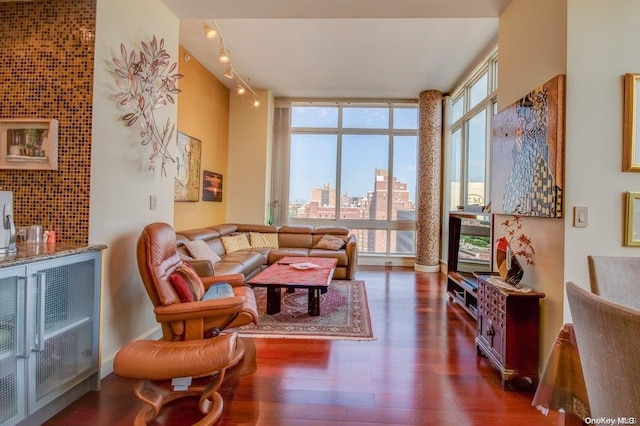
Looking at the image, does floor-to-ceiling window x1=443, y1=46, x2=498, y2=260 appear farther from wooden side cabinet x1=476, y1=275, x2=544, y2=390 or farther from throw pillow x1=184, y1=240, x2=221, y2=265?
throw pillow x1=184, y1=240, x2=221, y2=265

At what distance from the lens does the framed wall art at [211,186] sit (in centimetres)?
536

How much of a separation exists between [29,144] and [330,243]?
13.8ft

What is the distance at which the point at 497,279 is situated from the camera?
97.4 inches

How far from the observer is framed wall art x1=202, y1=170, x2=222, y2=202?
211 inches

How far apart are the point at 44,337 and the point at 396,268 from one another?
5.56 m

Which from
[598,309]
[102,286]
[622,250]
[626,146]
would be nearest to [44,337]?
[102,286]

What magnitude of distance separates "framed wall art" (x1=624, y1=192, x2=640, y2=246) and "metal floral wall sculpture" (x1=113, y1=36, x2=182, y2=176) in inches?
135

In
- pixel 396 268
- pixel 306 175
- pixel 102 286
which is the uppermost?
pixel 306 175

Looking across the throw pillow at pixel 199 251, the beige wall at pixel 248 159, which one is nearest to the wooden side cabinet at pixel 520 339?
the throw pillow at pixel 199 251

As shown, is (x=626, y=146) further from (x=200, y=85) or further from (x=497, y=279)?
(x=200, y=85)

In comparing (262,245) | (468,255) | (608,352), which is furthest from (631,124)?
(262,245)

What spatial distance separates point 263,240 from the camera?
5.74 m

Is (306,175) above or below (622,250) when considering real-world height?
above

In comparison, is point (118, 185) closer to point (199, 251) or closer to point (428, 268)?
point (199, 251)
